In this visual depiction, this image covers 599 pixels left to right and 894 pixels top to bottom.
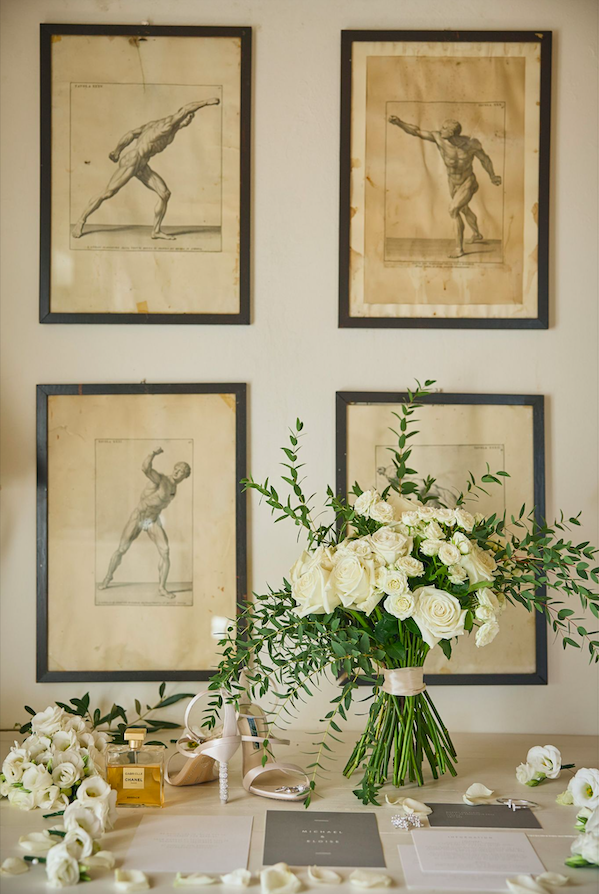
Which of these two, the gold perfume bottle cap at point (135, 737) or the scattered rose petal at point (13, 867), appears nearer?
the scattered rose petal at point (13, 867)

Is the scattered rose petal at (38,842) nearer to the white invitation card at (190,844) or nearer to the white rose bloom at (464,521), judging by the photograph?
the white invitation card at (190,844)

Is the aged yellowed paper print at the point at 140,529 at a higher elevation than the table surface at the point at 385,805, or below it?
higher

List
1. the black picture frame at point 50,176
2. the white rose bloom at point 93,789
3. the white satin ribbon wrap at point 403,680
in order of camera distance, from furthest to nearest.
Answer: the black picture frame at point 50,176, the white satin ribbon wrap at point 403,680, the white rose bloom at point 93,789

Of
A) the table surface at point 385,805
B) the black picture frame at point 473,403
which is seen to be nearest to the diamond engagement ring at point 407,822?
the table surface at point 385,805

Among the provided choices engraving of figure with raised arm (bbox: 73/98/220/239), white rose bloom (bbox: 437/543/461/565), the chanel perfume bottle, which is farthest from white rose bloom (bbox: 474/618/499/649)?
engraving of figure with raised arm (bbox: 73/98/220/239)

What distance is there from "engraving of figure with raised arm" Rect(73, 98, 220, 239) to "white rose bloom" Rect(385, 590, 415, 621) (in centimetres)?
86

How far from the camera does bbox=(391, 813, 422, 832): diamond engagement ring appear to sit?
42.8 inches

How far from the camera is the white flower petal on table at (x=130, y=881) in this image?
0.93 metres

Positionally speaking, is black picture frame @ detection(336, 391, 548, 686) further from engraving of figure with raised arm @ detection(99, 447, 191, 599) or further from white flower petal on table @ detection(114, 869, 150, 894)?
white flower petal on table @ detection(114, 869, 150, 894)

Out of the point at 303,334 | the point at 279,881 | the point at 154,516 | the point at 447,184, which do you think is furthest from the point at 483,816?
the point at 447,184

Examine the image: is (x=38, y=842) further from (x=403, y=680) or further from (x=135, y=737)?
(x=403, y=680)

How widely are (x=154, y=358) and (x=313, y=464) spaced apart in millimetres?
399

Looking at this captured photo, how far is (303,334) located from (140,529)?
1.73 feet

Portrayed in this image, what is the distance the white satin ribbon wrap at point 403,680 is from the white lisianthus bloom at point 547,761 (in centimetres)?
26
